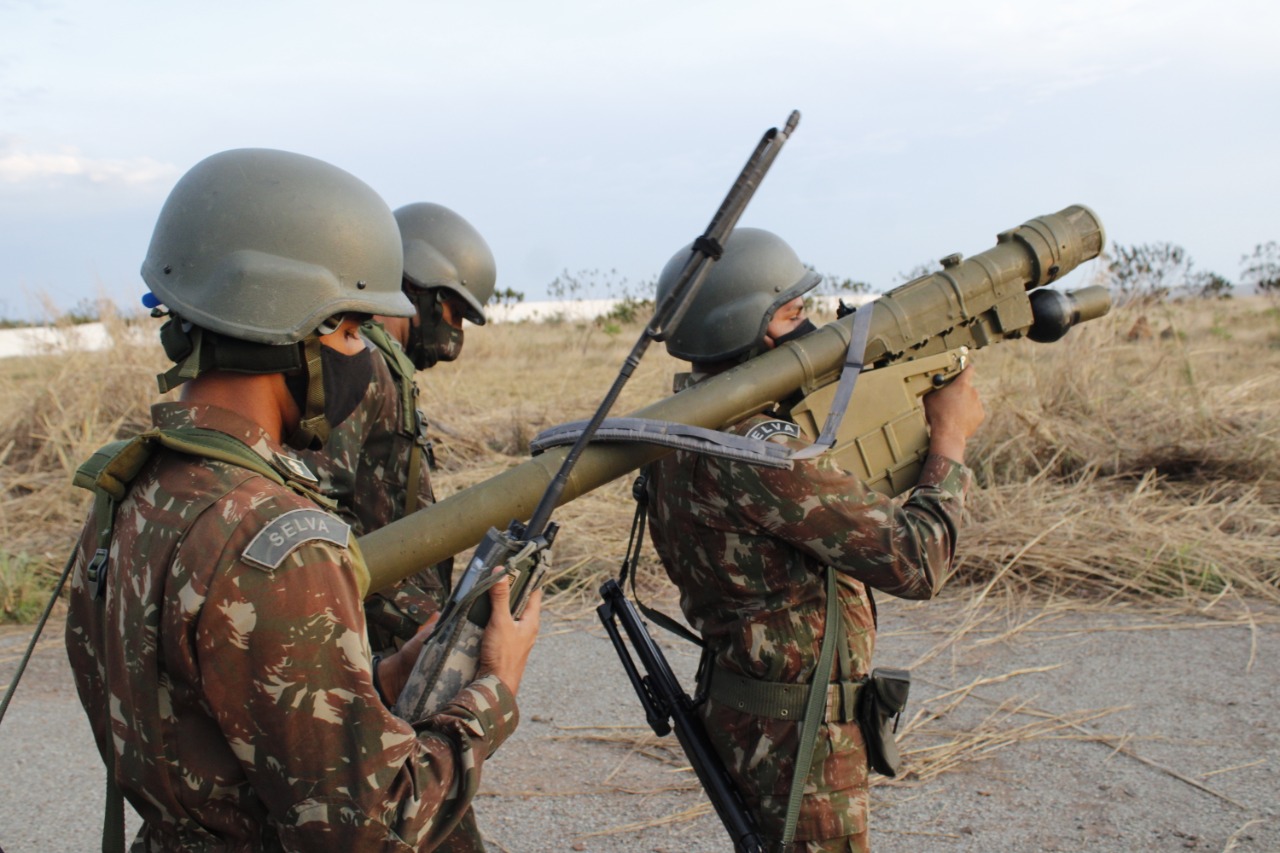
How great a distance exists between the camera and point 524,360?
12.9 meters

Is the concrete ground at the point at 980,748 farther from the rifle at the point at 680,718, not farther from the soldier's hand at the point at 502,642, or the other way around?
the soldier's hand at the point at 502,642

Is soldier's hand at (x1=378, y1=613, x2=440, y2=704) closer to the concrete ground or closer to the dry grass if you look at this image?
the concrete ground

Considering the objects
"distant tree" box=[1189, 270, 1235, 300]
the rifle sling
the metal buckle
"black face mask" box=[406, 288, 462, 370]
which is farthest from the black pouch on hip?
"distant tree" box=[1189, 270, 1235, 300]

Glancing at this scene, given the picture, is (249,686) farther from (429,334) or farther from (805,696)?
(429,334)

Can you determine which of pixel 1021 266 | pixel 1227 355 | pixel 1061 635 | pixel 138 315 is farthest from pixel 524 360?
pixel 1021 266

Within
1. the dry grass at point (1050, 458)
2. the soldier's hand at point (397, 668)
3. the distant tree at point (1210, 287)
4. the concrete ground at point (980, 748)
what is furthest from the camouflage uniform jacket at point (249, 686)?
the distant tree at point (1210, 287)

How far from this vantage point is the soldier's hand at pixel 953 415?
8.30 feet

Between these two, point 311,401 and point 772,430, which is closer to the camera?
point 311,401

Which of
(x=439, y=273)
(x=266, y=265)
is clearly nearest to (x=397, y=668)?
(x=266, y=265)

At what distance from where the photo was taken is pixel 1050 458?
6750mm

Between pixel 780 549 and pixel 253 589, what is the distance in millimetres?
1259

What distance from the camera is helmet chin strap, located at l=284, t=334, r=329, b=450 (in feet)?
5.35

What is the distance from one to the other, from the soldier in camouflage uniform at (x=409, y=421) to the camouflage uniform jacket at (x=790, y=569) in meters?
0.91

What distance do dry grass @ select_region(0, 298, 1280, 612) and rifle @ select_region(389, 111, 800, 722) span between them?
4.25m
